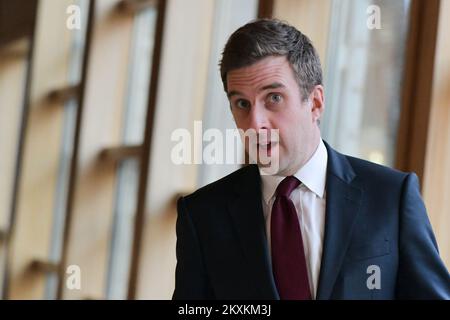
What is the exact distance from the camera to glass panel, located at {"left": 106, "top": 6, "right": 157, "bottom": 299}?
5906 mm

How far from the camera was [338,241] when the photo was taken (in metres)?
1.48

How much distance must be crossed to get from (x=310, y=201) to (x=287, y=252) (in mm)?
129

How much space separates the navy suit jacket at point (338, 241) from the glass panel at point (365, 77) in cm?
148

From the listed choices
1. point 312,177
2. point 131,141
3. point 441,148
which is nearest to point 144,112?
point 131,141

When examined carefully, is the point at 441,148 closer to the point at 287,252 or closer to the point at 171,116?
the point at 287,252

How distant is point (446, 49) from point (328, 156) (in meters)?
1.33

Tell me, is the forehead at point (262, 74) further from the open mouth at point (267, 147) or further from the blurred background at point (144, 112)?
the blurred background at point (144, 112)

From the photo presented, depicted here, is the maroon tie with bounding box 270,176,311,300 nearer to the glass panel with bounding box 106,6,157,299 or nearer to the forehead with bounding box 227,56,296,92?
the forehead with bounding box 227,56,296,92

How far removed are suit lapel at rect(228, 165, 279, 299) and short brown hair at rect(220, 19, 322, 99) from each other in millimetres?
206

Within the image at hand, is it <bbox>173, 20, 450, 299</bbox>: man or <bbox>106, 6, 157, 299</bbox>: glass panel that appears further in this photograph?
<bbox>106, 6, 157, 299</bbox>: glass panel

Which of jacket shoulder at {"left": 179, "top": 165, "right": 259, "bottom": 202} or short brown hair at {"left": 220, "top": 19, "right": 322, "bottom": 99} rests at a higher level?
short brown hair at {"left": 220, "top": 19, "right": 322, "bottom": 99}

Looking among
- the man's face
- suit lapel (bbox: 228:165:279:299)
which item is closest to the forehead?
the man's face

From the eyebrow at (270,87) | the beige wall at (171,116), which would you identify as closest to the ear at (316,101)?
the eyebrow at (270,87)

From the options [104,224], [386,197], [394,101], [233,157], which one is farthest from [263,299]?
[104,224]
